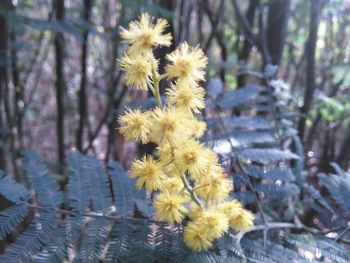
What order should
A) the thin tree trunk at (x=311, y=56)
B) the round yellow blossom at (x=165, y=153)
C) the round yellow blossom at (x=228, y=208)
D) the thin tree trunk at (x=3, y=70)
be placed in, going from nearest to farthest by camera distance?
the round yellow blossom at (x=165, y=153) < the round yellow blossom at (x=228, y=208) < the thin tree trunk at (x=311, y=56) < the thin tree trunk at (x=3, y=70)

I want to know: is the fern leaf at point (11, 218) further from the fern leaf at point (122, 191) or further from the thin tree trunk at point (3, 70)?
the thin tree trunk at point (3, 70)

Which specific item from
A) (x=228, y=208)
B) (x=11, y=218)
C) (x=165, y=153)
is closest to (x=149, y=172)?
(x=165, y=153)

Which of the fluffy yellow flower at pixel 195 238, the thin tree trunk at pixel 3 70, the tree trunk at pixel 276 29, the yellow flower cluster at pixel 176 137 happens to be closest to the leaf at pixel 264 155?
the yellow flower cluster at pixel 176 137

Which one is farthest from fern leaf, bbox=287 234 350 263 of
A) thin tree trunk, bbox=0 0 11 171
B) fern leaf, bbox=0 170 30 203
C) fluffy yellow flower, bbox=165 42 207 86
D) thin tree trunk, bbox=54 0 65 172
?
thin tree trunk, bbox=54 0 65 172

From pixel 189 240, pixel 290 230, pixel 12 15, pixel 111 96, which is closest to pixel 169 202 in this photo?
pixel 189 240

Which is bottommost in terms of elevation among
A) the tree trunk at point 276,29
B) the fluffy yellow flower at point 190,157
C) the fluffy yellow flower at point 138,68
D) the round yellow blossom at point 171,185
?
the round yellow blossom at point 171,185

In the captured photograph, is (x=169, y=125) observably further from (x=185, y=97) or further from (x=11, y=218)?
(x=11, y=218)
